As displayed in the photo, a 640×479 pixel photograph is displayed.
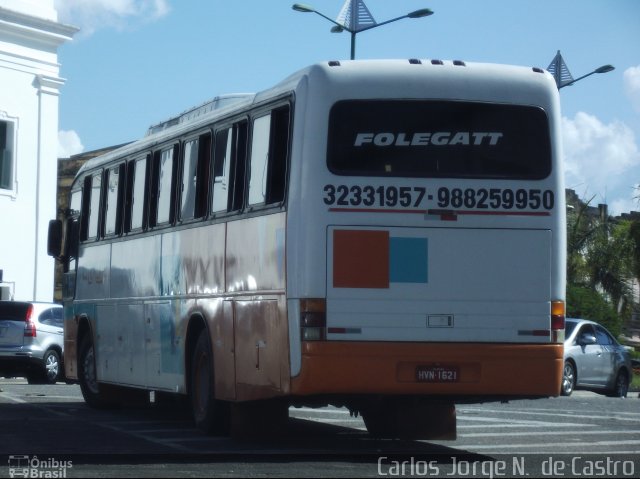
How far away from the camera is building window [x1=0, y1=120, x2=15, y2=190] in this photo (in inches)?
1626

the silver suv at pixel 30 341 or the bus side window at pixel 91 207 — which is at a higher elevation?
the bus side window at pixel 91 207

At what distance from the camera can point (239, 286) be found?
14617mm

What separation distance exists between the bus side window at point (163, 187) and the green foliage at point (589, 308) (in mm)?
29721

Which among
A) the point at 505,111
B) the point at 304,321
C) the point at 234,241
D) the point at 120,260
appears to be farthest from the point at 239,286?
the point at 120,260

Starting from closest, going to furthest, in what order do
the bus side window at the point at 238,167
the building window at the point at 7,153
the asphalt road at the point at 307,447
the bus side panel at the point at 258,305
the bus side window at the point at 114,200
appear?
1. the asphalt road at the point at 307,447
2. the bus side panel at the point at 258,305
3. the bus side window at the point at 238,167
4. the bus side window at the point at 114,200
5. the building window at the point at 7,153

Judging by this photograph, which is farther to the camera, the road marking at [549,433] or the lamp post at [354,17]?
the lamp post at [354,17]

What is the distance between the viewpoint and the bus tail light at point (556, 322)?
13492 millimetres

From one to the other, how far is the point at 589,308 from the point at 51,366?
68.0 ft

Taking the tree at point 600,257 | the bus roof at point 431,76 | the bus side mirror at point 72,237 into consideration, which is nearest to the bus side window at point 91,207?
the bus side mirror at point 72,237

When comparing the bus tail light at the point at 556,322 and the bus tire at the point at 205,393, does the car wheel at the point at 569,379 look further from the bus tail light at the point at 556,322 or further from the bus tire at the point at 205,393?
the bus tail light at the point at 556,322

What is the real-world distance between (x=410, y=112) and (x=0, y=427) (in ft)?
Answer: 18.2

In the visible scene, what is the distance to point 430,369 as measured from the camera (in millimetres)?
13156

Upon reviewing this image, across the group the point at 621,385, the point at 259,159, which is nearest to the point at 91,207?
the point at 259,159

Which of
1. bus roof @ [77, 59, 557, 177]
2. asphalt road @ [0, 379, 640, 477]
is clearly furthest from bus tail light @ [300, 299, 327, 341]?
bus roof @ [77, 59, 557, 177]
